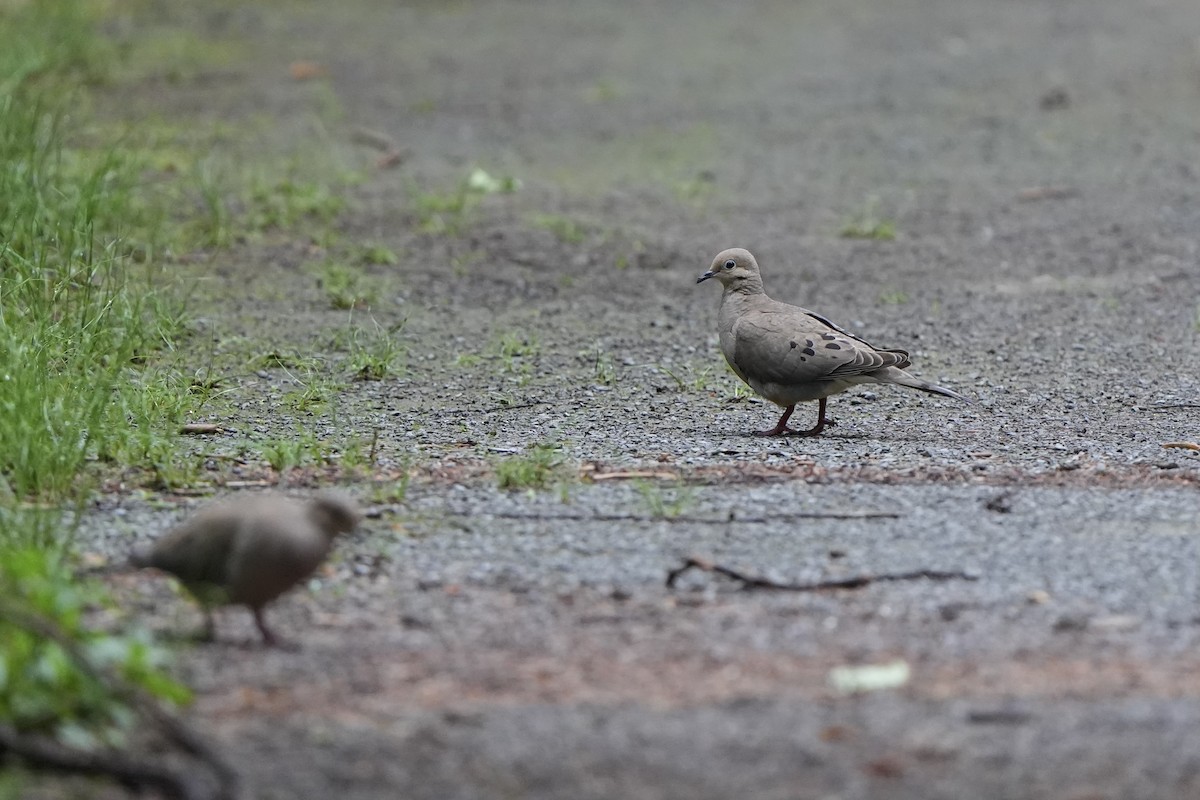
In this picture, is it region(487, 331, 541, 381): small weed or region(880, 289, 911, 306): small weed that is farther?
region(880, 289, 911, 306): small weed

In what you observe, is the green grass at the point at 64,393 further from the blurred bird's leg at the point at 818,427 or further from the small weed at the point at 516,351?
the blurred bird's leg at the point at 818,427

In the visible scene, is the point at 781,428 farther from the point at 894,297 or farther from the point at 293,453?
the point at 894,297

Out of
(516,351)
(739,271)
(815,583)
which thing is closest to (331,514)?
(815,583)

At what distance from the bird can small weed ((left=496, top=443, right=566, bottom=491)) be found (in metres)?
1.35

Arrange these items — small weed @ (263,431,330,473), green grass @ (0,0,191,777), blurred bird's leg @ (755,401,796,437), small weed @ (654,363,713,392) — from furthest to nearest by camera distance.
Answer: small weed @ (654,363,713,392) → blurred bird's leg @ (755,401,796,437) → small weed @ (263,431,330,473) → green grass @ (0,0,191,777)

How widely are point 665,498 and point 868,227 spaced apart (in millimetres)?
5000

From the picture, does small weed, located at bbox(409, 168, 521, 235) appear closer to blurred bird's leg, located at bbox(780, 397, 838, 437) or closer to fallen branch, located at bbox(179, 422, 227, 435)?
fallen branch, located at bbox(179, 422, 227, 435)

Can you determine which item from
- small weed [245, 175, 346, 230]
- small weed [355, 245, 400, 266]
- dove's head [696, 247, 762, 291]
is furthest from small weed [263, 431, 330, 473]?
small weed [245, 175, 346, 230]

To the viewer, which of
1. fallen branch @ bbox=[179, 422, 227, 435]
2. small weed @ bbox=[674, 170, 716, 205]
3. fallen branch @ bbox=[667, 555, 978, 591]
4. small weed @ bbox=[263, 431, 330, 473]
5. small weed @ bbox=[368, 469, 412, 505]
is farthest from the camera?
small weed @ bbox=[674, 170, 716, 205]

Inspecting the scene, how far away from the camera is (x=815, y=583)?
4.20m

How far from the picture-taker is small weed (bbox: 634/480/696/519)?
4.81 m

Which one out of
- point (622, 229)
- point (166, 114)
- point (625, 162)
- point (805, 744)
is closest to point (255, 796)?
point (805, 744)

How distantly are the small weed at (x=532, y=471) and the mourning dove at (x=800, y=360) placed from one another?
99cm

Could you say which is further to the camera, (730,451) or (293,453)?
(730,451)
